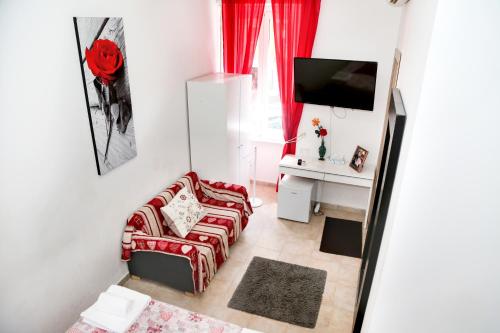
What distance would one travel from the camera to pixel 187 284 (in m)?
3.09

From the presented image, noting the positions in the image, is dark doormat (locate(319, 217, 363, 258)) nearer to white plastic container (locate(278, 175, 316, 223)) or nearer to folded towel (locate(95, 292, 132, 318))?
white plastic container (locate(278, 175, 316, 223))

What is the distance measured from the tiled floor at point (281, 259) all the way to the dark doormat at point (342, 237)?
8cm

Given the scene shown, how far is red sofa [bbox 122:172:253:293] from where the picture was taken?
3.01 metres

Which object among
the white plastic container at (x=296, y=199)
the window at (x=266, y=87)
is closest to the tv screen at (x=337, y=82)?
the window at (x=266, y=87)

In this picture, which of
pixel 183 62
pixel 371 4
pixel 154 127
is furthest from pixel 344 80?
pixel 154 127

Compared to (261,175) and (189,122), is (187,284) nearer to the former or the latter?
(189,122)

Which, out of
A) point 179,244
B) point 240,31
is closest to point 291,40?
point 240,31

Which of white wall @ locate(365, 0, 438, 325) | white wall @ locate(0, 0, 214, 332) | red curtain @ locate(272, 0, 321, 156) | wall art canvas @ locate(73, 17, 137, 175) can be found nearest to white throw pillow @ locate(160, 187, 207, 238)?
white wall @ locate(0, 0, 214, 332)

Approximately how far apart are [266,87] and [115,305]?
3464 millimetres

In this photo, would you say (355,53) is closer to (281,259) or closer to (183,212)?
(281,259)

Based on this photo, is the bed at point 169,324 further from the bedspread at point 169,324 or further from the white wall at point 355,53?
the white wall at point 355,53

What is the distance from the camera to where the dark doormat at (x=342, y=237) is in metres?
3.86
